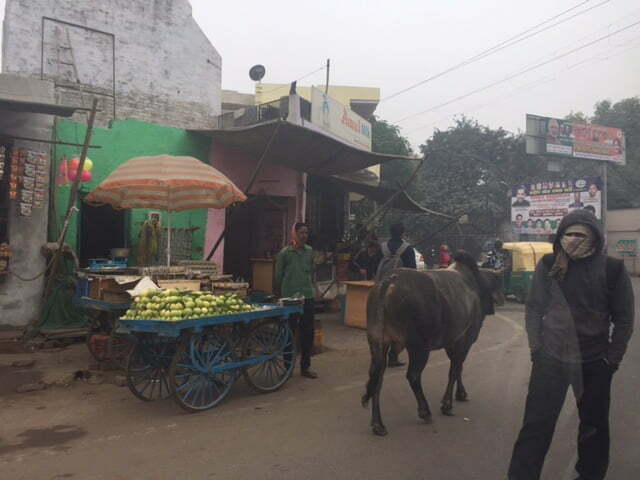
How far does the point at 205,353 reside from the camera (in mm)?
5203

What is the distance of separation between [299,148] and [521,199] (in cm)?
2287

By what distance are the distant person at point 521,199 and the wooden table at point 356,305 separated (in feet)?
73.8

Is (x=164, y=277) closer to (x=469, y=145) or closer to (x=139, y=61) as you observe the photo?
(x=139, y=61)

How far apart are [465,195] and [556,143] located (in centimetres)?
603

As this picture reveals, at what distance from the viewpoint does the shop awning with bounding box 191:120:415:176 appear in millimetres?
9227

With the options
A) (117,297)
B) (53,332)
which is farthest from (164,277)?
(53,332)

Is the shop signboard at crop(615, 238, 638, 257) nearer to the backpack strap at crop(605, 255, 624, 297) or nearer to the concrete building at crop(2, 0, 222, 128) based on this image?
the concrete building at crop(2, 0, 222, 128)

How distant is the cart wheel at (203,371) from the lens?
196 inches

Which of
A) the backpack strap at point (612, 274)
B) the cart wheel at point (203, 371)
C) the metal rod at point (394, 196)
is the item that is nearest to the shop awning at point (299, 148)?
the metal rod at point (394, 196)

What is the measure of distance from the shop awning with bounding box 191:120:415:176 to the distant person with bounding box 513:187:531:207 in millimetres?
20855

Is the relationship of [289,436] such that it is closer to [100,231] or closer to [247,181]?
[247,181]

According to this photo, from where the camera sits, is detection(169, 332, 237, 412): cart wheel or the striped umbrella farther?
→ the striped umbrella

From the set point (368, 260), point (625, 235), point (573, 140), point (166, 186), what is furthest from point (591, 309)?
point (573, 140)

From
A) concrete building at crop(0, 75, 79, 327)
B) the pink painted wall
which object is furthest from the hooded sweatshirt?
the pink painted wall
